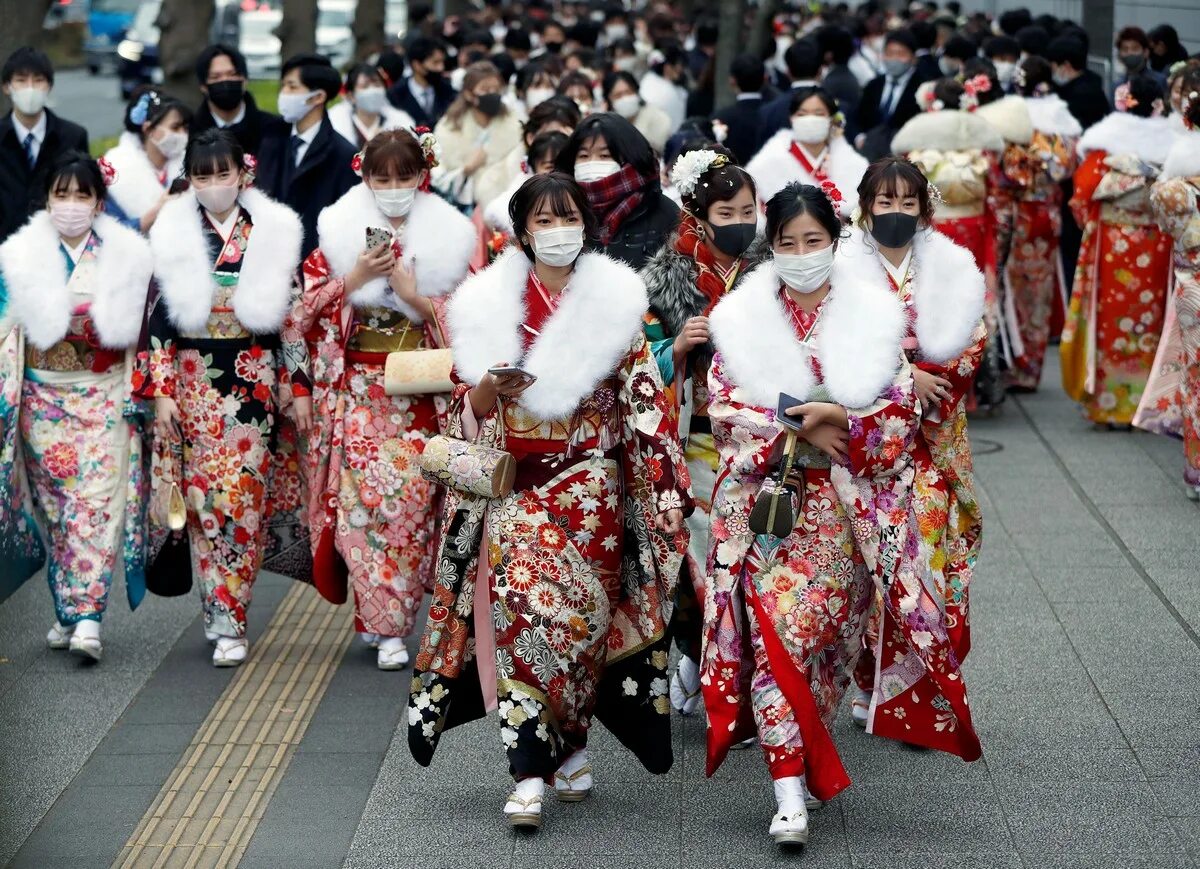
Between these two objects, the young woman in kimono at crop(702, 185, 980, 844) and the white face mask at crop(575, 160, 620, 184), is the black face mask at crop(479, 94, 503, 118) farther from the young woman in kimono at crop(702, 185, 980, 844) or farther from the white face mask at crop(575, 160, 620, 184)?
the young woman in kimono at crop(702, 185, 980, 844)

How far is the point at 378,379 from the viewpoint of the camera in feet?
21.6

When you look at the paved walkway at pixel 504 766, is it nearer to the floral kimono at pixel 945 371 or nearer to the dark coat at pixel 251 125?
the floral kimono at pixel 945 371

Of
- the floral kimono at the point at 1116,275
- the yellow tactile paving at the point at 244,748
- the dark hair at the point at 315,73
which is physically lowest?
the yellow tactile paving at the point at 244,748

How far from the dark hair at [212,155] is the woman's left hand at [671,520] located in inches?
98.0

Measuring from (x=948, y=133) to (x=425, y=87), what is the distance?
577 cm

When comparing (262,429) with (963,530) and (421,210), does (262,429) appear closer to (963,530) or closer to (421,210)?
(421,210)

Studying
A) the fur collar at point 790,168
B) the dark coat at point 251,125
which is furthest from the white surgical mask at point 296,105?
the fur collar at point 790,168

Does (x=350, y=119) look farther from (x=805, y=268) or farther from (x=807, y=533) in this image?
(x=807, y=533)

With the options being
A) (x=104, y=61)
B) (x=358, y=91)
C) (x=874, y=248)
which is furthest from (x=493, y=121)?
(x=104, y=61)

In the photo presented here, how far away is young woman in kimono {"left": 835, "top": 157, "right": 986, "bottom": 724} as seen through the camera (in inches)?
209

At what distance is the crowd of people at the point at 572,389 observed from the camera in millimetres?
4977

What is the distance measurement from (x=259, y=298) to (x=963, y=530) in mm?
2696

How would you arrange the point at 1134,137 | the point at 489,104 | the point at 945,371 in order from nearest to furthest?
the point at 945,371
the point at 1134,137
the point at 489,104

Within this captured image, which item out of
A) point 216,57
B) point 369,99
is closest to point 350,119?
point 369,99
